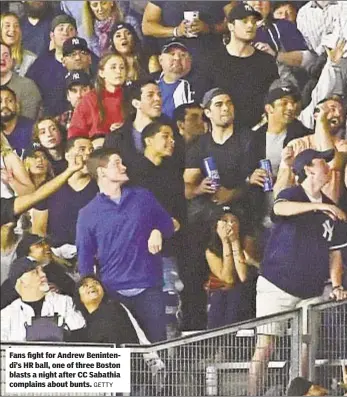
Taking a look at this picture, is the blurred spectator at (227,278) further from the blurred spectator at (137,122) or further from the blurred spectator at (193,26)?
the blurred spectator at (193,26)

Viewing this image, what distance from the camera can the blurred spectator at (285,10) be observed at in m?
1.96

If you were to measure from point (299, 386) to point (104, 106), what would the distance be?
0.96 meters

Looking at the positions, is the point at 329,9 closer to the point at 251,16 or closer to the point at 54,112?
the point at 251,16

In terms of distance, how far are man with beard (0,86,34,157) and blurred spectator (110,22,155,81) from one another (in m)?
0.33

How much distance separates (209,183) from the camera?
1.96 metres

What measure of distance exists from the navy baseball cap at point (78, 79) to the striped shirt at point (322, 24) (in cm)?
62

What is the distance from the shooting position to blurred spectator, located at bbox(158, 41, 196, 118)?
77.5 inches

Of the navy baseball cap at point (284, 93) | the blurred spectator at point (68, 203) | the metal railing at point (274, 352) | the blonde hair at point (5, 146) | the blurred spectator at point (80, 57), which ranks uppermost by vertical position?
the blurred spectator at point (80, 57)

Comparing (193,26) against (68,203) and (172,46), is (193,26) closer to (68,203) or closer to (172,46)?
(172,46)

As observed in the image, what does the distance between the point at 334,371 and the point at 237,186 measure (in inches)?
22.8

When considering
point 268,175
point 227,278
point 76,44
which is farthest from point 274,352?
point 76,44

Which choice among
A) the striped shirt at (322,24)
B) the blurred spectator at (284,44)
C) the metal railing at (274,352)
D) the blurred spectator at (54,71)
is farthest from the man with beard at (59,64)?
the metal railing at (274,352)

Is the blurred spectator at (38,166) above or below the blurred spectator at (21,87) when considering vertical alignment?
below

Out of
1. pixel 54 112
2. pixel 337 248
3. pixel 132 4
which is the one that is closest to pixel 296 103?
pixel 337 248
